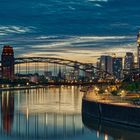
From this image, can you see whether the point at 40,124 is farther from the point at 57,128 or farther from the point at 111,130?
the point at 111,130

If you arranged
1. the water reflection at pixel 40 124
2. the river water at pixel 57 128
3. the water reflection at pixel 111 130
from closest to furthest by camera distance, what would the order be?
the water reflection at pixel 111 130 < the river water at pixel 57 128 < the water reflection at pixel 40 124

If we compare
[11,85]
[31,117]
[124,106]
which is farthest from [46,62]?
[124,106]

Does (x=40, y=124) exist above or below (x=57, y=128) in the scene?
above

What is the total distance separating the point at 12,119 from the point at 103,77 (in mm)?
112717

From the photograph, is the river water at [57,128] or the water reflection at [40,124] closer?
the river water at [57,128]

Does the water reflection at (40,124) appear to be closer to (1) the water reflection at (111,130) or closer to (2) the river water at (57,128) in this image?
(2) the river water at (57,128)

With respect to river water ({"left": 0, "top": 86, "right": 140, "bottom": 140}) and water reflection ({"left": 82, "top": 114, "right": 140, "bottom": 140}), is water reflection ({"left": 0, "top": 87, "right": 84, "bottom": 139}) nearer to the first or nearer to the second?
river water ({"left": 0, "top": 86, "right": 140, "bottom": 140})

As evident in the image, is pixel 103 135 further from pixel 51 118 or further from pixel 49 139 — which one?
pixel 51 118

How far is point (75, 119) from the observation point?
196 feet

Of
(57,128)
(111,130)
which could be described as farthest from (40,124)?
(111,130)

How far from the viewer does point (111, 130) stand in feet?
157

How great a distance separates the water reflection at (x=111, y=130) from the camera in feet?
145

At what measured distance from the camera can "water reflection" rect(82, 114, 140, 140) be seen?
44.2 metres

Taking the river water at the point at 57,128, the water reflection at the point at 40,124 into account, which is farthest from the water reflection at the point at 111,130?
the water reflection at the point at 40,124
